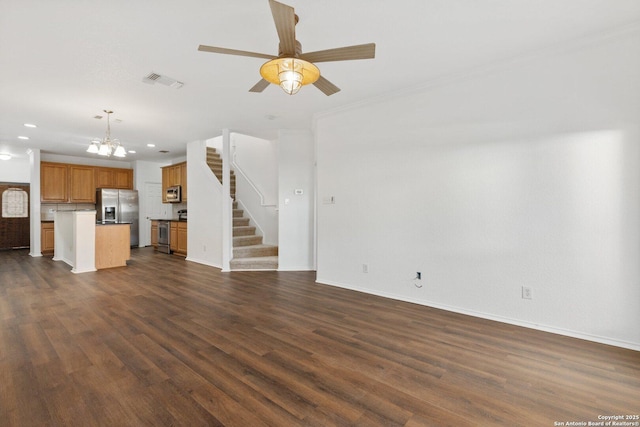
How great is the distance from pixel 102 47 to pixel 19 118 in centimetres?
367

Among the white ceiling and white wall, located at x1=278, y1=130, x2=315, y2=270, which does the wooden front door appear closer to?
the white ceiling

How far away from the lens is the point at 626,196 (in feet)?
8.46

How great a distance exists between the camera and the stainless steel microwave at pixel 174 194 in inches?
320

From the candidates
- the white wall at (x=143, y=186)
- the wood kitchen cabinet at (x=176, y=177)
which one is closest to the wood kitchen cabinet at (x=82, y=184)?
the white wall at (x=143, y=186)

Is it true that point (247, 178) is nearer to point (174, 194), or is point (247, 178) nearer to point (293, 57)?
point (174, 194)

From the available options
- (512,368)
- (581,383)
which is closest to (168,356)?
(512,368)

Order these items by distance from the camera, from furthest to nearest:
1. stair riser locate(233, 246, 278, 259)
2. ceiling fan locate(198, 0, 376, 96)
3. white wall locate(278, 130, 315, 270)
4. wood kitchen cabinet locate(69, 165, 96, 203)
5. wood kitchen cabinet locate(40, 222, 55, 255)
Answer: wood kitchen cabinet locate(69, 165, 96, 203) < wood kitchen cabinet locate(40, 222, 55, 255) < stair riser locate(233, 246, 278, 259) < white wall locate(278, 130, 315, 270) < ceiling fan locate(198, 0, 376, 96)

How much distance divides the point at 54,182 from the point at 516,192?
34.6ft

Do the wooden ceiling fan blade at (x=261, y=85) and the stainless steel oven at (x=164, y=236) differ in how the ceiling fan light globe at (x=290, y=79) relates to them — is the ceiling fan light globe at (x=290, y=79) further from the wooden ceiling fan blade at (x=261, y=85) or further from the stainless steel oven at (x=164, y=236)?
the stainless steel oven at (x=164, y=236)

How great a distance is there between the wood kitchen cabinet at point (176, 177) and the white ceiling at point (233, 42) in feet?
11.5

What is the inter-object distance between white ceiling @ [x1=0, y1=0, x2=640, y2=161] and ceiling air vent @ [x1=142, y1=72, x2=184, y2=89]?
0.08 m

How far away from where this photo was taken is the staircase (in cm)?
584

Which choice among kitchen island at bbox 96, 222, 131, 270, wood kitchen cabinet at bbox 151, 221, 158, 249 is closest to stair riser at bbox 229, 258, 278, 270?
kitchen island at bbox 96, 222, 131, 270

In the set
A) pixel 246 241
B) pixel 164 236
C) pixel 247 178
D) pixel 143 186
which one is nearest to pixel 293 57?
pixel 246 241
